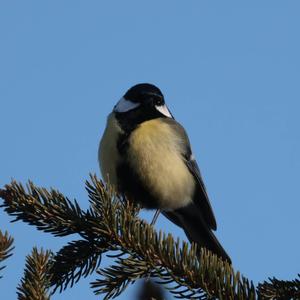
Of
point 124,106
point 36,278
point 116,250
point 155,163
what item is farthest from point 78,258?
point 124,106

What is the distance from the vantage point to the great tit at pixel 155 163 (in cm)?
403

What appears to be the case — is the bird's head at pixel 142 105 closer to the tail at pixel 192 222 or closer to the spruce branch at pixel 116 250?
the tail at pixel 192 222

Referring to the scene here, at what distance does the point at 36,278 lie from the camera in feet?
5.37

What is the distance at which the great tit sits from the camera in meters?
4.03

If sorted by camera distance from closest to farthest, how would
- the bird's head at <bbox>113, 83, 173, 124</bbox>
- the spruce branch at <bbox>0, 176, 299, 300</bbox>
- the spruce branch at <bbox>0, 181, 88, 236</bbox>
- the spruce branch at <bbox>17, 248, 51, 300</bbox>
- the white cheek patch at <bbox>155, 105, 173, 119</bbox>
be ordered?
the spruce branch at <bbox>17, 248, 51, 300</bbox> → the spruce branch at <bbox>0, 176, 299, 300</bbox> → the spruce branch at <bbox>0, 181, 88, 236</bbox> → the bird's head at <bbox>113, 83, 173, 124</bbox> → the white cheek patch at <bbox>155, 105, 173, 119</bbox>

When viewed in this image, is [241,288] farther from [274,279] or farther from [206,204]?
[206,204]

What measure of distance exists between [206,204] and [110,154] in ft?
3.92

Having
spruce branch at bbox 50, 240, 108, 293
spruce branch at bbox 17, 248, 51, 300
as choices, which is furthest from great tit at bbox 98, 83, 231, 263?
spruce branch at bbox 17, 248, 51, 300

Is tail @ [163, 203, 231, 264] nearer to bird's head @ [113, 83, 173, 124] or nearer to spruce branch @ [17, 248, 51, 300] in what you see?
bird's head @ [113, 83, 173, 124]

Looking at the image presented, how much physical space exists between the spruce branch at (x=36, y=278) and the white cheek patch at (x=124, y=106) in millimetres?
2762

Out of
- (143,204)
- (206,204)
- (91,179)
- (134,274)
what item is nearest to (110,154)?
(143,204)

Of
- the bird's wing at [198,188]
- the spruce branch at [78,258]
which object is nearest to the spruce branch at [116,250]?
the spruce branch at [78,258]

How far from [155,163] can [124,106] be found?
2.24 feet

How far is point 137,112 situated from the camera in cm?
440
